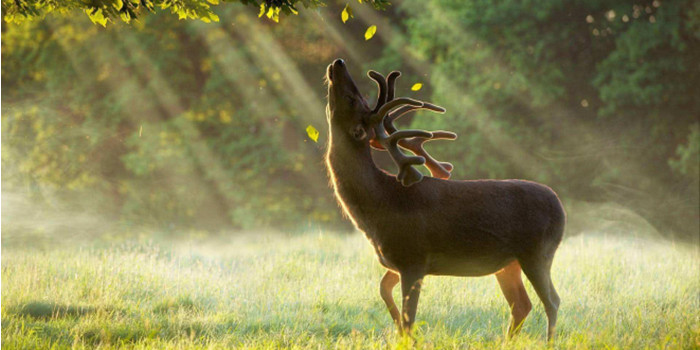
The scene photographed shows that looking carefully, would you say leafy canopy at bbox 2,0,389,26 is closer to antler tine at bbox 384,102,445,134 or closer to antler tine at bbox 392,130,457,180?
antler tine at bbox 384,102,445,134

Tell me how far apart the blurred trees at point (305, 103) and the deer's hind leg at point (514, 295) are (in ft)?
35.3

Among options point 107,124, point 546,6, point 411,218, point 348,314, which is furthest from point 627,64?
point 107,124

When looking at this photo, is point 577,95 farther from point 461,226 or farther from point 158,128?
point 461,226

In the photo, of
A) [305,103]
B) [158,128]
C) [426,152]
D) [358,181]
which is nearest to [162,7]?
[358,181]

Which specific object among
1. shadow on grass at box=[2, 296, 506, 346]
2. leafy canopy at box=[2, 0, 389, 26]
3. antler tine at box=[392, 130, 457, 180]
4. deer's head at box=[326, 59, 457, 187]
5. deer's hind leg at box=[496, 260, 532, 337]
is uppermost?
leafy canopy at box=[2, 0, 389, 26]

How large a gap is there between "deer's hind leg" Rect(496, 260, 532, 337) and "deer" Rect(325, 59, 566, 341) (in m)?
0.25

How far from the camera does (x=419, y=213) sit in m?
5.75

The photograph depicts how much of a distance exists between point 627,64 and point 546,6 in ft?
7.43

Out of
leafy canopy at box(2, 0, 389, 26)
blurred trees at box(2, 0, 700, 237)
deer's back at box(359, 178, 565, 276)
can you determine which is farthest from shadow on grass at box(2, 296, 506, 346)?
blurred trees at box(2, 0, 700, 237)

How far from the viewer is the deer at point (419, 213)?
5707 mm

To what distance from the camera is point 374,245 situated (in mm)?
5859

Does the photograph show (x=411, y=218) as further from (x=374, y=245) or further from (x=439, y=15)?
(x=439, y=15)

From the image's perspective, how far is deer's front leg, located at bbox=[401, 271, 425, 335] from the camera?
567cm

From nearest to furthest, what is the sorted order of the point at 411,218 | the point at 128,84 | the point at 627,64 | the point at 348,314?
1. the point at 411,218
2. the point at 348,314
3. the point at 627,64
4. the point at 128,84
